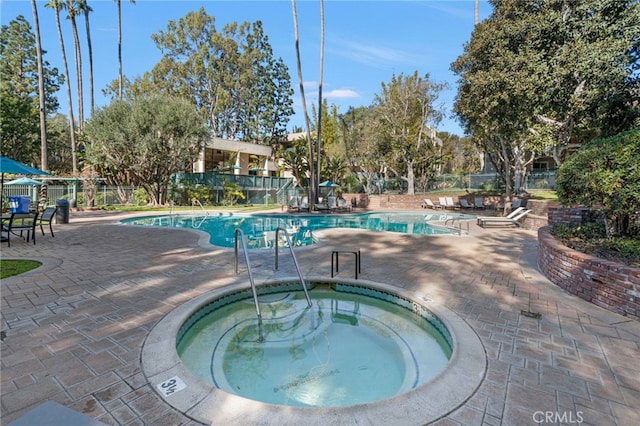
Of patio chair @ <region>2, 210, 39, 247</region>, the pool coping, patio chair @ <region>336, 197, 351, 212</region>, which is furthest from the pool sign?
patio chair @ <region>336, 197, 351, 212</region>

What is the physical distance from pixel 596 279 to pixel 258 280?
477cm

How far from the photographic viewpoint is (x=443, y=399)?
2193 millimetres

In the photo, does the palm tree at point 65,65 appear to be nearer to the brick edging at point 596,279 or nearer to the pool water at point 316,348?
the pool water at point 316,348

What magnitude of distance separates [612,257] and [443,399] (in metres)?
4.07

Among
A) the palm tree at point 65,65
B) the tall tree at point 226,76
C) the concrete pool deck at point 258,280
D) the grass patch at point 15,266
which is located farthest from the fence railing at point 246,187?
the concrete pool deck at point 258,280

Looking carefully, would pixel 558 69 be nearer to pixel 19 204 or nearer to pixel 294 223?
pixel 294 223

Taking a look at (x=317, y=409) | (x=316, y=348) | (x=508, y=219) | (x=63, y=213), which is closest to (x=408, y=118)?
Answer: (x=508, y=219)

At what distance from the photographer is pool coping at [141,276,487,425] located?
6.57 ft

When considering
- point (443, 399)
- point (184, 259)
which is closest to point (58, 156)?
point (184, 259)

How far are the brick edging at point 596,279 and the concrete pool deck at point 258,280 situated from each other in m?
0.15

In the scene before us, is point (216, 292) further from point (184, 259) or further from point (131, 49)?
point (131, 49)

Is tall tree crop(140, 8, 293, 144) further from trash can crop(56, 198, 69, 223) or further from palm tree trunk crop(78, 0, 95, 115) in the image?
trash can crop(56, 198, 69, 223)

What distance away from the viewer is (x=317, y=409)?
6.86 ft

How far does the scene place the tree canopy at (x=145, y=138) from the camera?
1953cm
